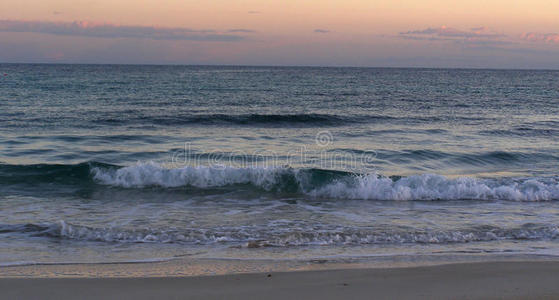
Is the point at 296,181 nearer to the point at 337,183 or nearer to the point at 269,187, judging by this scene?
the point at 269,187

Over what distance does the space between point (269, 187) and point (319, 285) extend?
642 cm

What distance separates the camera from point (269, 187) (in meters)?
11.8

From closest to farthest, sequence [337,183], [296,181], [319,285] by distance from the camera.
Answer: [319,285]
[337,183]
[296,181]

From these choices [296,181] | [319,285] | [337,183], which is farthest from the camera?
[296,181]

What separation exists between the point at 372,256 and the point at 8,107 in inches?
1003

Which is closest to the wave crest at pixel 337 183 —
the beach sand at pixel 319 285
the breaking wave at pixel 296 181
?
the breaking wave at pixel 296 181

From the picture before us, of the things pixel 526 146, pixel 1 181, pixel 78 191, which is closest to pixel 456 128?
pixel 526 146

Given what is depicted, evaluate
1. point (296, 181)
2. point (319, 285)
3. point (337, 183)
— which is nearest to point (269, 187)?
point (296, 181)

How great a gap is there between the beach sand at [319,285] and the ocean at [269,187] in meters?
0.77

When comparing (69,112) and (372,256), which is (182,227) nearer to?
(372,256)

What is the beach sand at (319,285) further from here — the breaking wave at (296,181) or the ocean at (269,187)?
the breaking wave at (296,181)

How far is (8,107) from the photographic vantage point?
26.0m

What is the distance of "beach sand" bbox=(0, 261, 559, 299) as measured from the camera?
5.15 meters

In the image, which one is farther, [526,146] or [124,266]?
[526,146]
